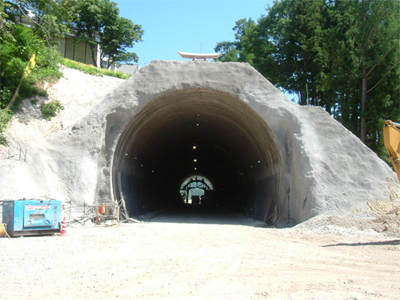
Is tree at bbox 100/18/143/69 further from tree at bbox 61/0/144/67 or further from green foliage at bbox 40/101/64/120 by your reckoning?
green foliage at bbox 40/101/64/120

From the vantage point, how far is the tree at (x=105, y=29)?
47.4 metres

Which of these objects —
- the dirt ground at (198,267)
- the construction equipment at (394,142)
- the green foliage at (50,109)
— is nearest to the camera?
the dirt ground at (198,267)

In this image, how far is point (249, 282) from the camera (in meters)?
7.29

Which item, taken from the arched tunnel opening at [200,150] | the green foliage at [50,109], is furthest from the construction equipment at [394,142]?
the green foliage at [50,109]

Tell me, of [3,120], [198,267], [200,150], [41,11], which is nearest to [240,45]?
[200,150]

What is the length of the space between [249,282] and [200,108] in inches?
652

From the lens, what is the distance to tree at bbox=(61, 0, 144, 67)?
47438 millimetres

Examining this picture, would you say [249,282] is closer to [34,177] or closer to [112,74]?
[34,177]

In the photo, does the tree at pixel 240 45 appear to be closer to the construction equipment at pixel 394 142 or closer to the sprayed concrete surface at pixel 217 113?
the sprayed concrete surface at pixel 217 113

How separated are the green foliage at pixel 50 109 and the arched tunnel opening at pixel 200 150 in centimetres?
515

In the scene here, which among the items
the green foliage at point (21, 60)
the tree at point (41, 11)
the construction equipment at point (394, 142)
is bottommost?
the construction equipment at point (394, 142)

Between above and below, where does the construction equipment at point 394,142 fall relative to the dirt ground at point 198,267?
above

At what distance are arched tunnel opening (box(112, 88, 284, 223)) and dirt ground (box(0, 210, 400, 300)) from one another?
7.04m

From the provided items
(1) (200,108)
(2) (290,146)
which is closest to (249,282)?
(2) (290,146)
